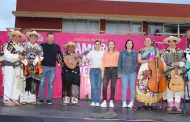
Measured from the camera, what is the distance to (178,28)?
23.3m

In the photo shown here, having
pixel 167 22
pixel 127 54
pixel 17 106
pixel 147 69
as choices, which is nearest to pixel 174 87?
pixel 147 69

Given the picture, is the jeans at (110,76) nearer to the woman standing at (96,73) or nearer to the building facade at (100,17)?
the woman standing at (96,73)

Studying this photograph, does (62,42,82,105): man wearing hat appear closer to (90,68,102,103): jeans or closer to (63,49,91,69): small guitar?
(63,49,91,69): small guitar

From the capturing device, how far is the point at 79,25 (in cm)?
2303

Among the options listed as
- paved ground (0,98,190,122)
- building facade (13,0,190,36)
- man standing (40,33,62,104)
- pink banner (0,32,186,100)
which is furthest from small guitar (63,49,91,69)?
building facade (13,0,190,36)

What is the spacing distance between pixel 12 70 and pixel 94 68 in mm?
1868

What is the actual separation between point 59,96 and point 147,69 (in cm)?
342

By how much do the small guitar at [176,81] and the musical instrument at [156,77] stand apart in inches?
8.0

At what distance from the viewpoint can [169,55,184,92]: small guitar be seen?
8062 millimetres

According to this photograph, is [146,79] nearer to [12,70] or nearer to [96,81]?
[96,81]

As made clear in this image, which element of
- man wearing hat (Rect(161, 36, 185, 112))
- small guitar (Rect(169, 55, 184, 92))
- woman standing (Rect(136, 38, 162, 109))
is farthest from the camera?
woman standing (Rect(136, 38, 162, 109))

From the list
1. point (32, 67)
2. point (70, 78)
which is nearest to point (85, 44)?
point (70, 78)

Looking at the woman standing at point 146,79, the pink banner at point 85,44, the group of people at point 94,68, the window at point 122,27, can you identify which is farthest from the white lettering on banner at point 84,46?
the window at point 122,27

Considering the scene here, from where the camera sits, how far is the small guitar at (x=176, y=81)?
8.06 meters
